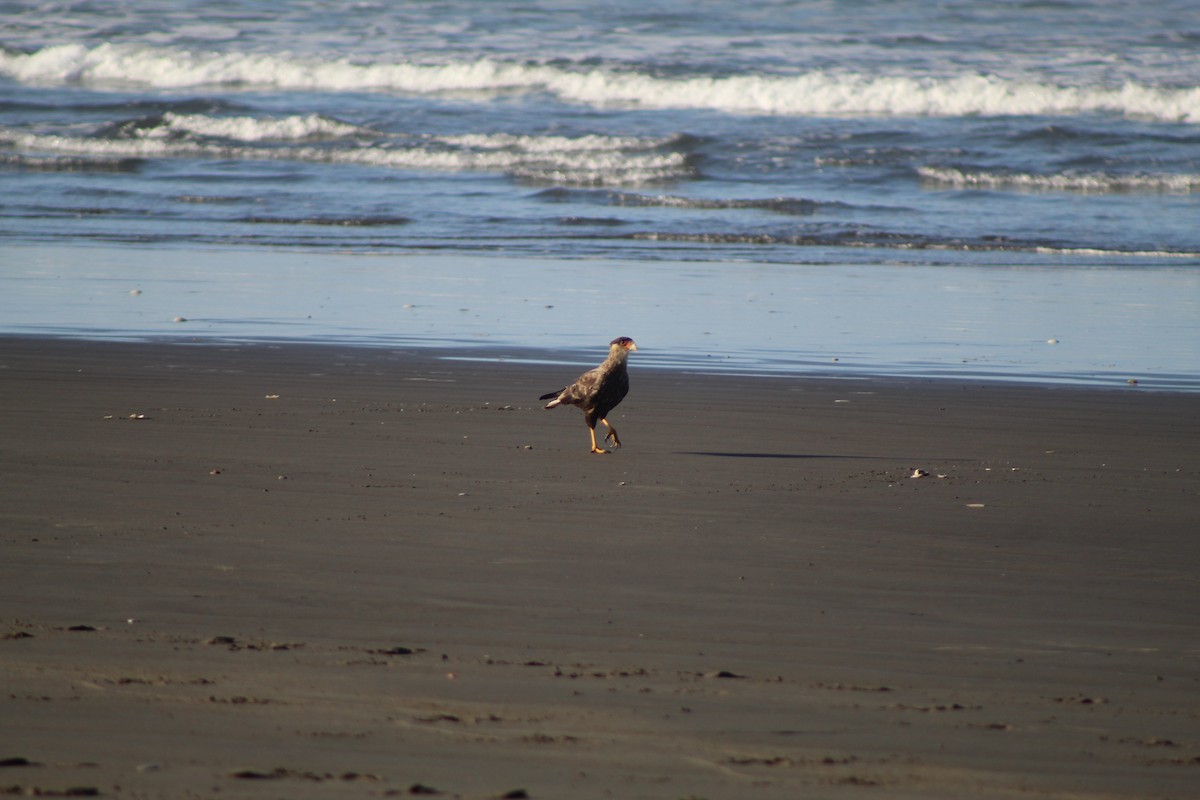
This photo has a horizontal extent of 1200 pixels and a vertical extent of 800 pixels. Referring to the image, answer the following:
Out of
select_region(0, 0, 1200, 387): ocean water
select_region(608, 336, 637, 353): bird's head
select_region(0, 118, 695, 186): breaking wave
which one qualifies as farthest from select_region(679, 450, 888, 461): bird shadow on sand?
select_region(0, 118, 695, 186): breaking wave

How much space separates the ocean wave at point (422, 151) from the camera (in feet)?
88.1

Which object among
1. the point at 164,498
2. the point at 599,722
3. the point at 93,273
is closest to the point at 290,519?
the point at 164,498

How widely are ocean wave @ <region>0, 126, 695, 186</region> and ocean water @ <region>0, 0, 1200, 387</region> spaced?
0.35 ft

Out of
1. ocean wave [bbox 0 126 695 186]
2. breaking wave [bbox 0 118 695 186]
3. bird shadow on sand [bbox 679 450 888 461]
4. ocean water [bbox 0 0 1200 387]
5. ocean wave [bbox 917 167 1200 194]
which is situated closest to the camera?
bird shadow on sand [bbox 679 450 888 461]

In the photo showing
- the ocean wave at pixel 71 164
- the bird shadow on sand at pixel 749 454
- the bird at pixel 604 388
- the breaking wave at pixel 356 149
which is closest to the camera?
the bird shadow on sand at pixel 749 454

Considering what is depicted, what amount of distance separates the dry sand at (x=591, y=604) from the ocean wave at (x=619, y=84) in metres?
25.7

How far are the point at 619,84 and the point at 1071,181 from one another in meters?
14.4

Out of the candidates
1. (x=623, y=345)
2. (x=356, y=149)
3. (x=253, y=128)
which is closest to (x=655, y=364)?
(x=623, y=345)

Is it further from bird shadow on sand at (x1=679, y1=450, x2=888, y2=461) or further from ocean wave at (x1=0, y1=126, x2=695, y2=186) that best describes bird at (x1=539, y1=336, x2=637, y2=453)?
ocean wave at (x1=0, y1=126, x2=695, y2=186)

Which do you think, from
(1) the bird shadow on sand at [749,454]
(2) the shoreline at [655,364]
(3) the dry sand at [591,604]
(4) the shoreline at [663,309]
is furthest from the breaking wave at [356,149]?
(3) the dry sand at [591,604]

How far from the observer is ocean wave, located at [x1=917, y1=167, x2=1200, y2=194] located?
24391mm

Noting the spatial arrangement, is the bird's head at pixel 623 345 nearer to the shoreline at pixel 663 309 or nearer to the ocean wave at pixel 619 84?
A: the shoreline at pixel 663 309

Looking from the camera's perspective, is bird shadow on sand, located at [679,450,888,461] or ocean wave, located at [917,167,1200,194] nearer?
bird shadow on sand, located at [679,450,888,461]

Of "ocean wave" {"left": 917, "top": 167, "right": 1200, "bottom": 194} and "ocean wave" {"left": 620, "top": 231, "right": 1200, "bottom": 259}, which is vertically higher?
"ocean wave" {"left": 917, "top": 167, "right": 1200, "bottom": 194}
